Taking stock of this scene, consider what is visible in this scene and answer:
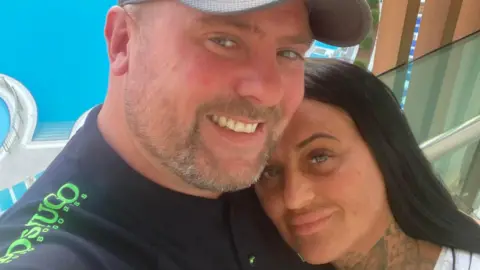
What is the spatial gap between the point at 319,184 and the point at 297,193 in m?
0.06

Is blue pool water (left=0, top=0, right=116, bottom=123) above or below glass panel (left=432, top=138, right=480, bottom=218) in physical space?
above

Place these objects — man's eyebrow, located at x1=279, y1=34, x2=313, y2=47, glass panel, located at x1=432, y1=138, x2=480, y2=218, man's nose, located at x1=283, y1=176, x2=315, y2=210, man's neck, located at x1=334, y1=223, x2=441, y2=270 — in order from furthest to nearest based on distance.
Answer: glass panel, located at x1=432, y1=138, x2=480, y2=218 < man's neck, located at x1=334, y1=223, x2=441, y2=270 < man's nose, located at x1=283, y1=176, x2=315, y2=210 < man's eyebrow, located at x1=279, y1=34, x2=313, y2=47

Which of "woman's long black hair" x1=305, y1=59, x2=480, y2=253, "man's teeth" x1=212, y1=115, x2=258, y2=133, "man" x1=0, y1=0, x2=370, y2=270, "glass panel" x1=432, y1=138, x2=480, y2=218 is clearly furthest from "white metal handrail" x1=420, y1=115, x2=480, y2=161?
"man's teeth" x1=212, y1=115, x2=258, y2=133

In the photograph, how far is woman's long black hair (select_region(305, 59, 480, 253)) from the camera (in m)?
1.03

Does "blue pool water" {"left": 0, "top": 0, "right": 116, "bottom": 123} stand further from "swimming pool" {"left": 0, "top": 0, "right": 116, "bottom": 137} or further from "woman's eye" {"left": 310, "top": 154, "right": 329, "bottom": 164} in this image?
"woman's eye" {"left": 310, "top": 154, "right": 329, "bottom": 164}

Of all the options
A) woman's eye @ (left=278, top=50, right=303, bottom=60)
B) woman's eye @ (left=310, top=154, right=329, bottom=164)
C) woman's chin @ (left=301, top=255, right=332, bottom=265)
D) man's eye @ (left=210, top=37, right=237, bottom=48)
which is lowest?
woman's chin @ (left=301, top=255, right=332, bottom=265)

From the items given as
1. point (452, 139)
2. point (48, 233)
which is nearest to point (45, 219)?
point (48, 233)

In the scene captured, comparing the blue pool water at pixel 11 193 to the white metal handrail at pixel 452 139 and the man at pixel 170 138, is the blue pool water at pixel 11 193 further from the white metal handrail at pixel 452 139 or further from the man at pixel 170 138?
the white metal handrail at pixel 452 139

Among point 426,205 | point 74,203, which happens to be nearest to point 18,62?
point 74,203

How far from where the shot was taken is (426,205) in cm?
118

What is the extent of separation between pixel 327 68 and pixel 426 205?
16.4 inches

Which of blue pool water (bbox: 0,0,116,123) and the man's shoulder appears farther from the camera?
blue pool water (bbox: 0,0,116,123)

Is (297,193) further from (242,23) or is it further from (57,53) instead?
(57,53)

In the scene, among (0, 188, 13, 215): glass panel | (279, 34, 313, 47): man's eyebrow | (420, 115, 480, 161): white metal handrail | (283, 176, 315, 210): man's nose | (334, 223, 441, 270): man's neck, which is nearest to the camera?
(279, 34, 313, 47): man's eyebrow
